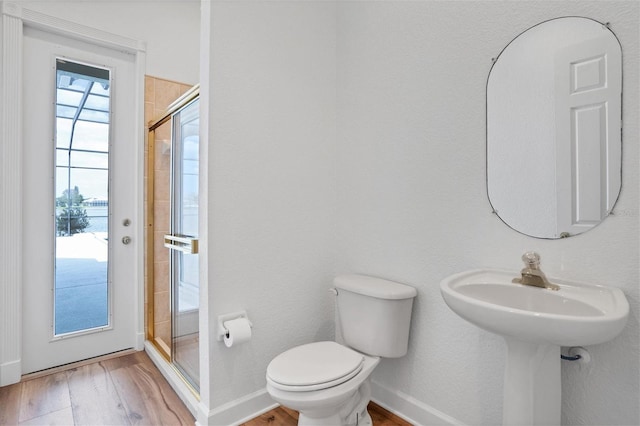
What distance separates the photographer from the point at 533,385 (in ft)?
3.47

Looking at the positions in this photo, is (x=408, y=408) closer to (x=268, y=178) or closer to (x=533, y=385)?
(x=533, y=385)

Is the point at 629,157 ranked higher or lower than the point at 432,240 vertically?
higher

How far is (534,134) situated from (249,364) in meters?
1.72

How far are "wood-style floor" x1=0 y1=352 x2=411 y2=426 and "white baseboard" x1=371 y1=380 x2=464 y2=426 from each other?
4cm

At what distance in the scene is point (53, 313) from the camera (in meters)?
2.13

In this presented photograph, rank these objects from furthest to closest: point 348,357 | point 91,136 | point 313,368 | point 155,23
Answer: point 155,23 → point 91,136 → point 348,357 → point 313,368

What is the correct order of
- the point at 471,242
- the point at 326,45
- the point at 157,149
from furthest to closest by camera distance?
the point at 157,149 < the point at 326,45 < the point at 471,242

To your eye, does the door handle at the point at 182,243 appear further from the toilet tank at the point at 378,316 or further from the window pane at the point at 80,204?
the toilet tank at the point at 378,316

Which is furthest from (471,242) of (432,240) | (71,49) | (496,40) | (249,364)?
(71,49)

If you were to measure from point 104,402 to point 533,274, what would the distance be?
7.38ft

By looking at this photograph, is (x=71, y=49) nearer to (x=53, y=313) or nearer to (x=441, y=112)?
(x=53, y=313)

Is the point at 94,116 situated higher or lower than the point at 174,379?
higher

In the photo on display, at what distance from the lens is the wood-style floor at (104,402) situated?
1.64 meters

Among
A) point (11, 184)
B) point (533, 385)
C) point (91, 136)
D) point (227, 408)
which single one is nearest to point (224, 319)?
point (227, 408)
